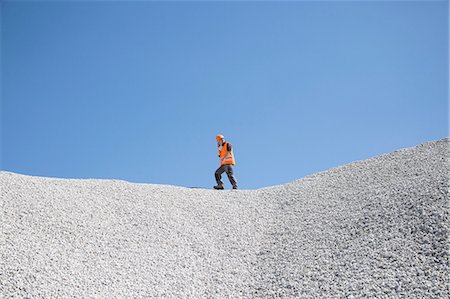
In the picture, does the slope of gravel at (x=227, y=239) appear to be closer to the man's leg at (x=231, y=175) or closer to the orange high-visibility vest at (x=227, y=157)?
the man's leg at (x=231, y=175)

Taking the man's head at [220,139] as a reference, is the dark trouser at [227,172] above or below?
below

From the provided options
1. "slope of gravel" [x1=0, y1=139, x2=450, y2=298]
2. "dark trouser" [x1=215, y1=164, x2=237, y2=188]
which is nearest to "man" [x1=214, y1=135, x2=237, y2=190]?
"dark trouser" [x1=215, y1=164, x2=237, y2=188]

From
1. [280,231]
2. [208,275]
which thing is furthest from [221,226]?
[208,275]

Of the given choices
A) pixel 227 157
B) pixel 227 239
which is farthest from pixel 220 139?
pixel 227 239

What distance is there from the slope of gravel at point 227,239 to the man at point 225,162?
1835 millimetres

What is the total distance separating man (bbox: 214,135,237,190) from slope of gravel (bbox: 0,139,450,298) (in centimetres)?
184

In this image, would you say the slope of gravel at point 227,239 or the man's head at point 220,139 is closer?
the slope of gravel at point 227,239

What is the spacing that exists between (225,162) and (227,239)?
599 cm

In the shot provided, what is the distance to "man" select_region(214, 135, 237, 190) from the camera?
56.9 feet

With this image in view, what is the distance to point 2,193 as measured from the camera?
39.4ft

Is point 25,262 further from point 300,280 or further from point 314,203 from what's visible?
point 314,203

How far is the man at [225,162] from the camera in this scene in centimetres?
1733

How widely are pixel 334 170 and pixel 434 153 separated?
11.9ft

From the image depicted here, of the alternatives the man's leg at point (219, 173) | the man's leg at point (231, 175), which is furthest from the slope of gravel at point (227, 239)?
the man's leg at point (219, 173)
